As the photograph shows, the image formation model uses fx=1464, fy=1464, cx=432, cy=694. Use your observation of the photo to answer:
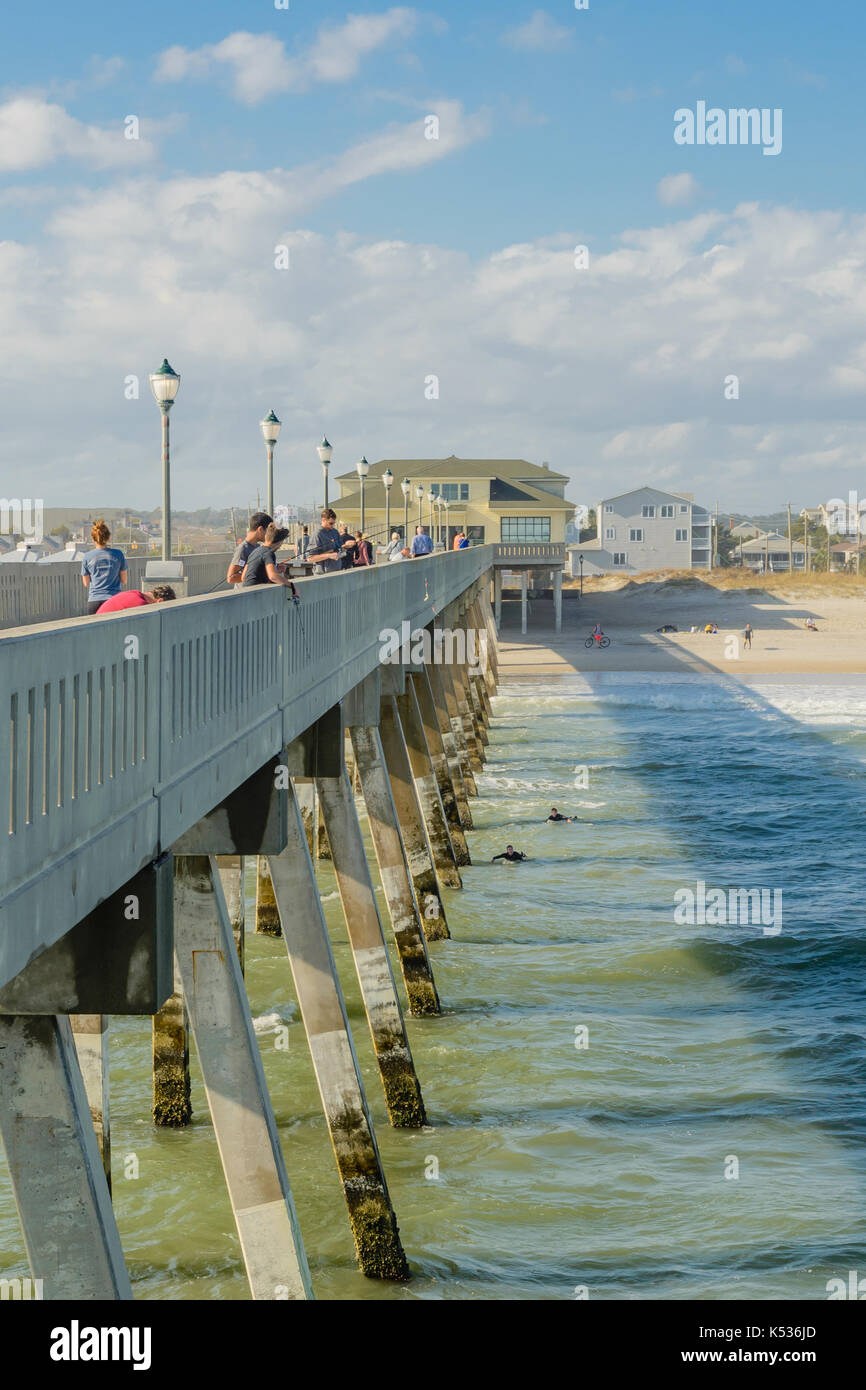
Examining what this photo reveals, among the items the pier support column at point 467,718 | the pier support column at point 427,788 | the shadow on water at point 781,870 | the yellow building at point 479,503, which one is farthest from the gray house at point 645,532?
the pier support column at point 427,788

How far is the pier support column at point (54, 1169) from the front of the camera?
4.98 m

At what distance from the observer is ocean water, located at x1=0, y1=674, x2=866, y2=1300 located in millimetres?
10883

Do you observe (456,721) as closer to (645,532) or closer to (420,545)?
(420,545)

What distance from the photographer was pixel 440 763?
2589 cm

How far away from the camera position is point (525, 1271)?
34.9ft

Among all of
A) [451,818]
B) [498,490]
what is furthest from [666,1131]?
[498,490]

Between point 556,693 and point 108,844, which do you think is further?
point 556,693

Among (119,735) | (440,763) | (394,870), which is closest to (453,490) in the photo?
(440,763)

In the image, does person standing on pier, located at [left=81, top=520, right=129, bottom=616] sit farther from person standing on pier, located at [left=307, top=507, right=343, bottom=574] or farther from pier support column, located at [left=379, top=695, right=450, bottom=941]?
pier support column, located at [left=379, top=695, right=450, bottom=941]

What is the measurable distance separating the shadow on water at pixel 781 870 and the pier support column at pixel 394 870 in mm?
2910

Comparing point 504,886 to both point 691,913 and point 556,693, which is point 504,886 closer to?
point 691,913

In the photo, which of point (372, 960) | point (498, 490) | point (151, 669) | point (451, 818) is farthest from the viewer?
point (498, 490)

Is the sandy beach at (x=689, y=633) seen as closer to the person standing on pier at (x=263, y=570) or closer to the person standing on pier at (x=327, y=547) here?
the person standing on pier at (x=327, y=547)
